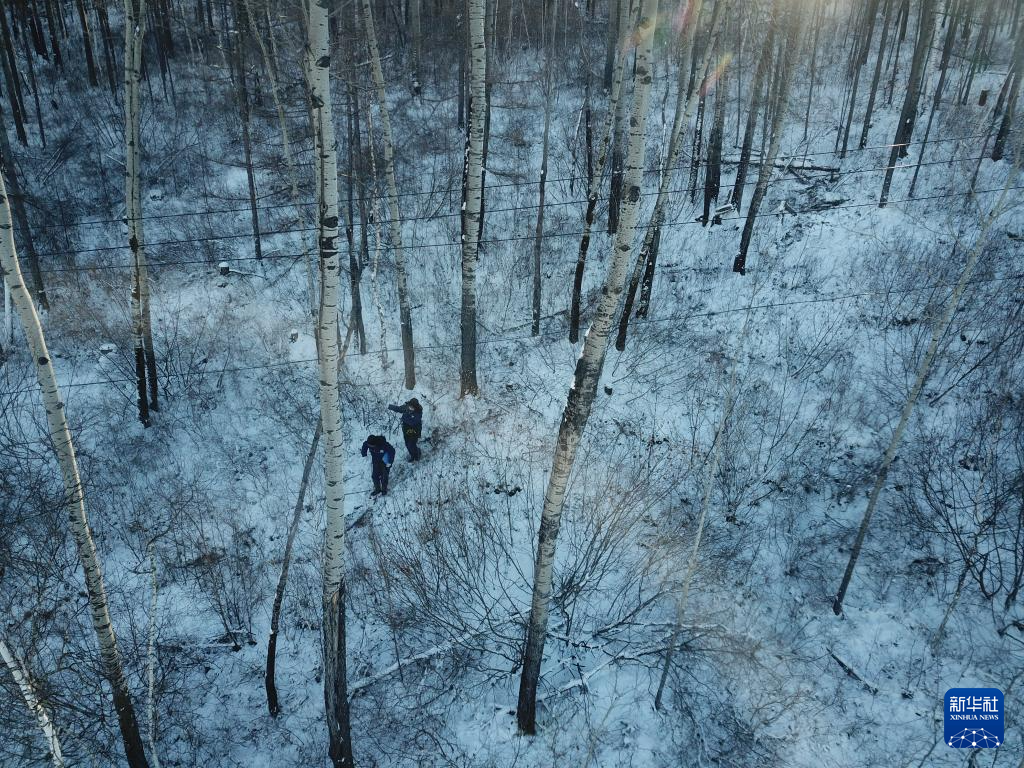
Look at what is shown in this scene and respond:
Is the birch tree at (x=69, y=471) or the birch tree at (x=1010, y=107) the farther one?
the birch tree at (x=1010, y=107)

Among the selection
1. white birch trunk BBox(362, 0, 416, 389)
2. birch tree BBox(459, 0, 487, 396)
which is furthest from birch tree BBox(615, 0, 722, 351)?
white birch trunk BBox(362, 0, 416, 389)

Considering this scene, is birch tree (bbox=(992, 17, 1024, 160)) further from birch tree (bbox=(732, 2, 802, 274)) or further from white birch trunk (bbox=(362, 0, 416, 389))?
white birch trunk (bbox=(362, 0, 416, 389))

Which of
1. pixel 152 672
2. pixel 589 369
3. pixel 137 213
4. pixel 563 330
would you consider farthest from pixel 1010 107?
pixel 152 672

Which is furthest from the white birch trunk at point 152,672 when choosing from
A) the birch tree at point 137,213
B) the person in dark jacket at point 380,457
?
the birch tree at point 137,213

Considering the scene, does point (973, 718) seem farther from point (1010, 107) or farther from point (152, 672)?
point (1010, 107)

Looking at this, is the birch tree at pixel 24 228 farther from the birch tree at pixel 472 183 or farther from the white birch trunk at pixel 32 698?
the white birch trunk at pixel 32 698

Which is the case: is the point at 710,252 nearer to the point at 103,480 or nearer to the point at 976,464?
Answer: the point at 976,464
